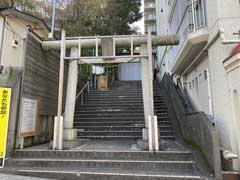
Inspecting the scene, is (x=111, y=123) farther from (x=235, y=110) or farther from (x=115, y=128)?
(x=235, y=110)

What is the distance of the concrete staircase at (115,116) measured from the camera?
7.07 meters

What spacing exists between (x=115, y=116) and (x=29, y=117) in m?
3.44

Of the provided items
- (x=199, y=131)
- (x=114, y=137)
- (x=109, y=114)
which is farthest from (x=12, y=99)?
(x=199, y=131)

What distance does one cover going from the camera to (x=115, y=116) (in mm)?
8156

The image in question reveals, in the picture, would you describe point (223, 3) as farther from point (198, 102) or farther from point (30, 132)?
point (30, 132)

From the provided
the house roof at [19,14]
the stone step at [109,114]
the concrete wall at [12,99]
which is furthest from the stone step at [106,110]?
the house roof at [19,14]

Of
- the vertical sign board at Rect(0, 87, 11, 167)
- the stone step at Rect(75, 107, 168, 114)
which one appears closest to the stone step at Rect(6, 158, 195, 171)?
the vertical sign board at Rect(0, 87, 11, 167)

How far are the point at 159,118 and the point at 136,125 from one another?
39.5 inches

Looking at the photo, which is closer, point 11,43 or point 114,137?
point 11,43

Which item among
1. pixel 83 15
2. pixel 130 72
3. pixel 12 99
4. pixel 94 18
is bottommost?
pixel 12 99

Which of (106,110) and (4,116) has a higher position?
(106,110)

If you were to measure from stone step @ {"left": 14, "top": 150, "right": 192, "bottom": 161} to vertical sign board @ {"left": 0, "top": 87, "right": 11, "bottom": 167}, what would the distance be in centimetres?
48

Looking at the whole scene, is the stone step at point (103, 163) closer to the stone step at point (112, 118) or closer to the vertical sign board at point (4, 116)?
the vertical sign board at point (4, 116)

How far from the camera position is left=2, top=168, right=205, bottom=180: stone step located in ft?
12.6
